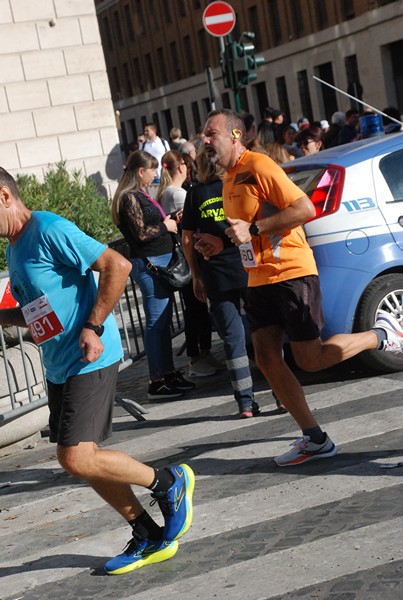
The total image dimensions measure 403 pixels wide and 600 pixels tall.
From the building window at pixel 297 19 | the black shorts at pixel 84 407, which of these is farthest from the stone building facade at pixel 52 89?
the building window at pixel 297 19

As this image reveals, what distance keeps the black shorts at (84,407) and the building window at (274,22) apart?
163 feet

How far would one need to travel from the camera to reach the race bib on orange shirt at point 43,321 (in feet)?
16.4

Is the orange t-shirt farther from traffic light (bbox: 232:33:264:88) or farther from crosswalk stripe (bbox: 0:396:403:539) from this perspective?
traffic light (bbox: 232:33:264:88)

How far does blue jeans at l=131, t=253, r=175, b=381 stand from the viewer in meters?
9.01

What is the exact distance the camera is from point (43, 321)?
500 cm

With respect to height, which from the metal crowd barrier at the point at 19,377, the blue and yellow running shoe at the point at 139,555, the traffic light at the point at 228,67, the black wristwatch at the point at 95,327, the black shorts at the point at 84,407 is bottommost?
the blue and yellow running shoe at the point at 139,555

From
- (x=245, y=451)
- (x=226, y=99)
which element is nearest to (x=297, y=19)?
(x=226, y=99)

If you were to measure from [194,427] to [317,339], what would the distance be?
171cm

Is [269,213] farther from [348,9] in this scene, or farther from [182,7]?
[182,7]

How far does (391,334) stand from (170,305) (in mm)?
2900

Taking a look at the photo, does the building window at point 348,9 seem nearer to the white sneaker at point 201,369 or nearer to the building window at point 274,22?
the building window at point 274,22

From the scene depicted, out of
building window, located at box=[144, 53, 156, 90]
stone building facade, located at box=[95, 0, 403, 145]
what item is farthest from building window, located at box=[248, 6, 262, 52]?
building window, located at box=[144, 53, 156, 90]

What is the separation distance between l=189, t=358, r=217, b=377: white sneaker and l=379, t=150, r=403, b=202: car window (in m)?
2.26

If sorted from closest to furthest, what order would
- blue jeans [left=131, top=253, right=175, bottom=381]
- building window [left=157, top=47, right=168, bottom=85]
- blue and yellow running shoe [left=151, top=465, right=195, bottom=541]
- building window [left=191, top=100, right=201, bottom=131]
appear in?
blue and yellow running shoe [left=151, top=465, right=195, bottom=541]
blue jeans [left=131, top=253, right=175, bottom=381]
building window [left=191, top=100, right=201, bottom=131]
building window [left=157, top=47, right=168, bottom=85]
